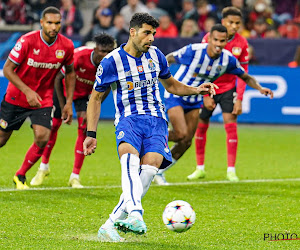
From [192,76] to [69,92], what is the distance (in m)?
1.78

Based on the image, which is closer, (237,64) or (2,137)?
(2,137)

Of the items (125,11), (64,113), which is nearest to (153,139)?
(64,113)

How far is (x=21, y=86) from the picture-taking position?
7.98 m

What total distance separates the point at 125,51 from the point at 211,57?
3.19 m

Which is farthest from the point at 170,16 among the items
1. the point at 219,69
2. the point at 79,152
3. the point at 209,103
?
the point at 79,152

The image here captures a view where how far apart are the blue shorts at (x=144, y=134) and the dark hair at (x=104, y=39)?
2.52 meters

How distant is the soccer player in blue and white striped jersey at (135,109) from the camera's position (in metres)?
5.84

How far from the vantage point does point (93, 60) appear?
29.1 ft

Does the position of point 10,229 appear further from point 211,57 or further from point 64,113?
point 211,57

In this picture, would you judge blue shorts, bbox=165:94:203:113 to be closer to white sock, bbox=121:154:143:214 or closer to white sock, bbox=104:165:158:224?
white sock, bbox=104:165:158:224

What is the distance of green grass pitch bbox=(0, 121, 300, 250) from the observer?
585 cm

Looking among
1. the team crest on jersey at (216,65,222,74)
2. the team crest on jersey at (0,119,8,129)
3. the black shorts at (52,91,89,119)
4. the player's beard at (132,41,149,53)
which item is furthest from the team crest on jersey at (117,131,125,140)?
the team crest on jersey at (216,65,222,74)

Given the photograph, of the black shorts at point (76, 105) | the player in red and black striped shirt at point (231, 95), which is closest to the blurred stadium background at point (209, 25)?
the player in red and black striped shirt at point (231, 95)

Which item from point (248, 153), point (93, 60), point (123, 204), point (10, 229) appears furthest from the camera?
point (248, 153)
